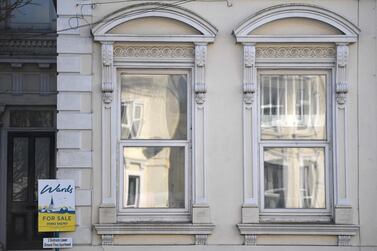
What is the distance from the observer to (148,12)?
30.0ft

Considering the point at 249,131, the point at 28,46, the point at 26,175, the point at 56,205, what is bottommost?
the point at 56,205

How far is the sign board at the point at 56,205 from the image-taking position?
8883 mm

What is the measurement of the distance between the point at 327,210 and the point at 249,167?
3.73 ft

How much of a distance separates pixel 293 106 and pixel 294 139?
0.43 m

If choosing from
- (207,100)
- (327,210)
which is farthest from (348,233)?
(207,100)

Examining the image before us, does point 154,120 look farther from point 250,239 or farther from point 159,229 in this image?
point 250,239

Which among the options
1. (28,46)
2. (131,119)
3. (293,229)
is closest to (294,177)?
(293,229)

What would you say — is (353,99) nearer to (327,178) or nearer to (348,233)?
(327,178)

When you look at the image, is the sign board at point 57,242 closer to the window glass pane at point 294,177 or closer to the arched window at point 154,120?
the arched window at point 154,120

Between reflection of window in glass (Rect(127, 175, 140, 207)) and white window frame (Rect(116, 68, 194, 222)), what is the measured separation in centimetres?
8

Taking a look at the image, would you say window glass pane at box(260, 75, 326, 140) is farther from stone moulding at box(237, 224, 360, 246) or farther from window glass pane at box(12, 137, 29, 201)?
window glass pane at box(12, 137, 29, 201)

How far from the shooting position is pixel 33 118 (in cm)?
1367

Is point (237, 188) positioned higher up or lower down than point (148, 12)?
lower down

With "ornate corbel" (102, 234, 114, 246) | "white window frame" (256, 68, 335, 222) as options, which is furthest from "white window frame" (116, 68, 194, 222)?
"white window frame" (256, 68, 335, 222)
